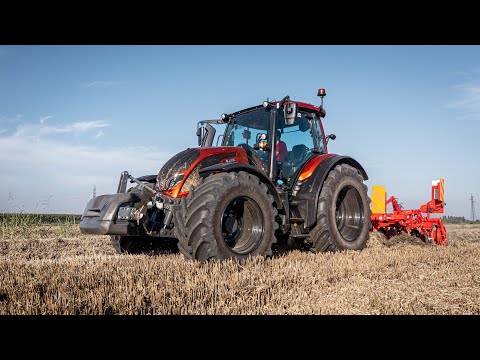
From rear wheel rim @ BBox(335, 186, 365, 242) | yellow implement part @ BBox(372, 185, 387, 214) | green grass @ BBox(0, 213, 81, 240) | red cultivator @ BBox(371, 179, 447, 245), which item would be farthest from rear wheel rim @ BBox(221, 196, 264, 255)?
green grass @ BBox(0, 213, 81, 240)

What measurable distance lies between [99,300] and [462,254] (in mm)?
6321

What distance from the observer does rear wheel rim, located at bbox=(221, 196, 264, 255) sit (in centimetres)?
535

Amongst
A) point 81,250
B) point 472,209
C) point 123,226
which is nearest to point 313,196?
point 123,226

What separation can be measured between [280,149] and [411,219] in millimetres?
3931

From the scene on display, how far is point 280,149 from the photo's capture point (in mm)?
6652

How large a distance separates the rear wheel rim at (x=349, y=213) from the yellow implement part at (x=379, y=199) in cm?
190

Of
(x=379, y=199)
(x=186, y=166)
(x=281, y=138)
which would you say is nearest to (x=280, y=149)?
(x=281, y=138)

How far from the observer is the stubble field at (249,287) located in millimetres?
3188

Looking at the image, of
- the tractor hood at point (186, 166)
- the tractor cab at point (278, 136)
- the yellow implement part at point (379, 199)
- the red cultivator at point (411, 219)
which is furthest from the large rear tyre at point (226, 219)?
the yellow implement part at point (379, 199)

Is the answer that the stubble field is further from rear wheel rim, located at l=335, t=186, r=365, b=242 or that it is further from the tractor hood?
rear wheel rim, located at l=335, t=186, r=365, b=242

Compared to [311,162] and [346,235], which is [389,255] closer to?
[346,235]

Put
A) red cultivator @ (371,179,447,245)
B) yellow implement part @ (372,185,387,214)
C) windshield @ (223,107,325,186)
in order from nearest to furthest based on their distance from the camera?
1. windshield @ (223,107,325,186)
2. red cultivator @ (371,179,447,245)
3. yellow implement part @ (372,185,387,214)

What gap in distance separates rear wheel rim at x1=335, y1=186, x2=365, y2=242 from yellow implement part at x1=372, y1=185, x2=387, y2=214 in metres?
1.90

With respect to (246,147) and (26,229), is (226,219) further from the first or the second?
(26,229)
